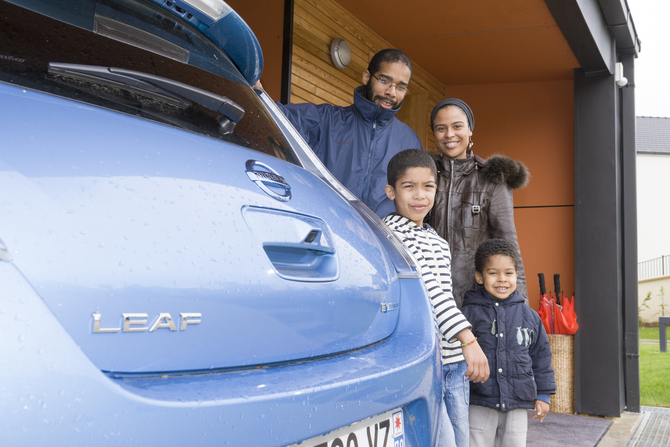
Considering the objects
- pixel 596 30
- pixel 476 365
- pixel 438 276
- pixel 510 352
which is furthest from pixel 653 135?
pixel 476 365

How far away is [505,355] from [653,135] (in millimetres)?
45222

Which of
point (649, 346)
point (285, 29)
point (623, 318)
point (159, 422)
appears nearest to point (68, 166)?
point (159, 422)

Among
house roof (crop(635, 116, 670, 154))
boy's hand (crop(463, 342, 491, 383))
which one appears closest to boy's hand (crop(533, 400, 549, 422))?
boy's hand (crop(463, 342, 491, 383))

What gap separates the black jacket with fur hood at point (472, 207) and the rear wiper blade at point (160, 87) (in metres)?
1.75

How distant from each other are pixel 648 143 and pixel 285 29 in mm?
41917

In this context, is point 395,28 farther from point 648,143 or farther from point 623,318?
point 648,143

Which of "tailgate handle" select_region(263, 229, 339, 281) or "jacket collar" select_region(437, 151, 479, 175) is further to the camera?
"jacket collar" select_region(437, 151, 479, 175)

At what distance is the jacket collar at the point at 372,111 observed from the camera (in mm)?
2906

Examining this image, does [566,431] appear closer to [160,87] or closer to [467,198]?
[467,198]

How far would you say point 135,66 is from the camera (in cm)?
111

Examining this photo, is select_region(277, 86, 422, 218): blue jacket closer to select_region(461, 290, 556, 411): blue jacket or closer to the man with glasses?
the man with glasses

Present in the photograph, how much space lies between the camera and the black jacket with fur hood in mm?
2824

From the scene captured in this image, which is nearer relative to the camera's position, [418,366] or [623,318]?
[418,366]

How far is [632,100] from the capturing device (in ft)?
19.0
